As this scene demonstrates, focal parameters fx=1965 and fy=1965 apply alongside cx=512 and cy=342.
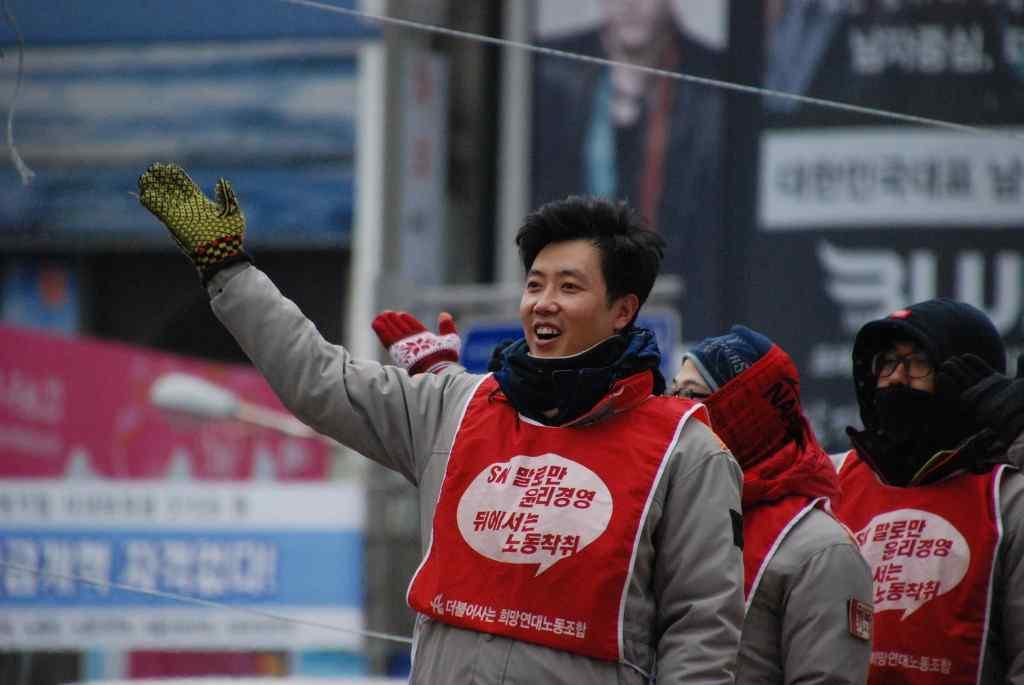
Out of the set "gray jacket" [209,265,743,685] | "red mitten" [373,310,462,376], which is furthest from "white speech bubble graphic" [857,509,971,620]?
"red mitten" [373,310,462,376]

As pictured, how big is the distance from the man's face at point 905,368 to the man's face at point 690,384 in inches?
15.3

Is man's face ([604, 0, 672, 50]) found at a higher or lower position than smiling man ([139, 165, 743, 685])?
higher

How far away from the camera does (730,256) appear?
11.7 m

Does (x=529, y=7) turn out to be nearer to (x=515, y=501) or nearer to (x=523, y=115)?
(x=523, y=115)

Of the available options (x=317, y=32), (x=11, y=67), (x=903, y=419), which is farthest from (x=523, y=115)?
(x=903, y=419)

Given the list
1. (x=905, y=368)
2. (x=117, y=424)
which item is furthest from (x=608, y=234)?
(x=117, y=424)

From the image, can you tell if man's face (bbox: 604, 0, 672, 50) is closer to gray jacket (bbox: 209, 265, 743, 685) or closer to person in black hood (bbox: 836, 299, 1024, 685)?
person in black hood (bbox: 836, 299, 1024, 685)

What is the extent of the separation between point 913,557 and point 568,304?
106cm

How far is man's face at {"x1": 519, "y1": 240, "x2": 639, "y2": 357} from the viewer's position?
3377 millimetres

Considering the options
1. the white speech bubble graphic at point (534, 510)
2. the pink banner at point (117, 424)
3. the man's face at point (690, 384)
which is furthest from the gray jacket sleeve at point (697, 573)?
the pink banner at point (117, 424)

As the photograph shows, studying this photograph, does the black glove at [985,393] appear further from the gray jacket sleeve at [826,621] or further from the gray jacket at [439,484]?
the gray jacket at [439,484]

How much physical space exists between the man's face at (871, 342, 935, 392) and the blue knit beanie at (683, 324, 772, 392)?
25cm

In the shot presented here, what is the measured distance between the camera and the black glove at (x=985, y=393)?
12.8ft

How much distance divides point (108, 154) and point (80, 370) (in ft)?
5.01
